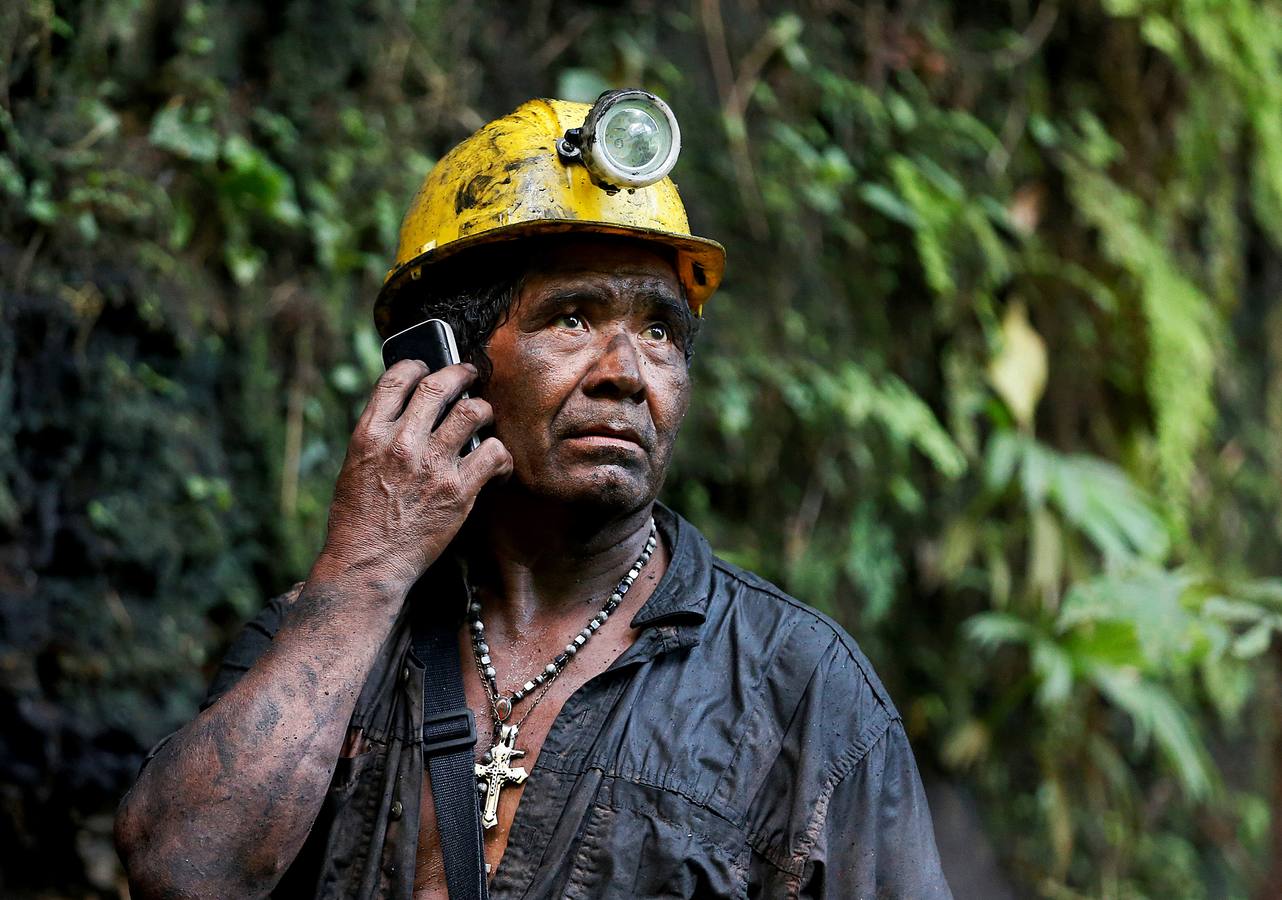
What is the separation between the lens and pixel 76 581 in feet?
13.0

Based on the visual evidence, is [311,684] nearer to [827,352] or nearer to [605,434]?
[605,434]

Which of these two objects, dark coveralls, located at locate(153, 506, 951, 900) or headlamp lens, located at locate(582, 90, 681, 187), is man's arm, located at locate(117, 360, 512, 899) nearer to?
dark coveralls, located at locate(153, 506, 951, 900)

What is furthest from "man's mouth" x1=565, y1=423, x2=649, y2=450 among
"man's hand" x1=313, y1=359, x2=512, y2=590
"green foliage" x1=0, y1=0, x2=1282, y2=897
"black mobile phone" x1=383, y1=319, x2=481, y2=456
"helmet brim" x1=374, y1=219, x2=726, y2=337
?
"green foliage" x1=0, y1=0, x2=1282, y2=897

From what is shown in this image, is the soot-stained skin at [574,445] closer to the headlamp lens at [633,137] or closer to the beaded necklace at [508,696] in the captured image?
the beaded necklace at [508,696]

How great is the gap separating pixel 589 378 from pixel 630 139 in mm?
450

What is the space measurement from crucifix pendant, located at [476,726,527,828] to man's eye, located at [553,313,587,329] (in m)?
0.77

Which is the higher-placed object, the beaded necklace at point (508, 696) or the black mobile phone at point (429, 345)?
the black mobile phone at point (429, 345)

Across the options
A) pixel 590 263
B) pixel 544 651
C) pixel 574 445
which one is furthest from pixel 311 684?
pixel 590 263

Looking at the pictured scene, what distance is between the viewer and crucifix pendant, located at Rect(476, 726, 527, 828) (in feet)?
8.00

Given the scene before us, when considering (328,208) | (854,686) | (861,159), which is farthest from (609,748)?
(861,159)

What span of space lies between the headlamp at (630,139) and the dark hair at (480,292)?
153mm

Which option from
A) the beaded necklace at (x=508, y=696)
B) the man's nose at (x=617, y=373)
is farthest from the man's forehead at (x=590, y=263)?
the beaded necklace at (x=508, y=696)

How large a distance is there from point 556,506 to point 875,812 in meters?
0.83

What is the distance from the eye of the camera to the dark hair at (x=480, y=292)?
2.67 meters
